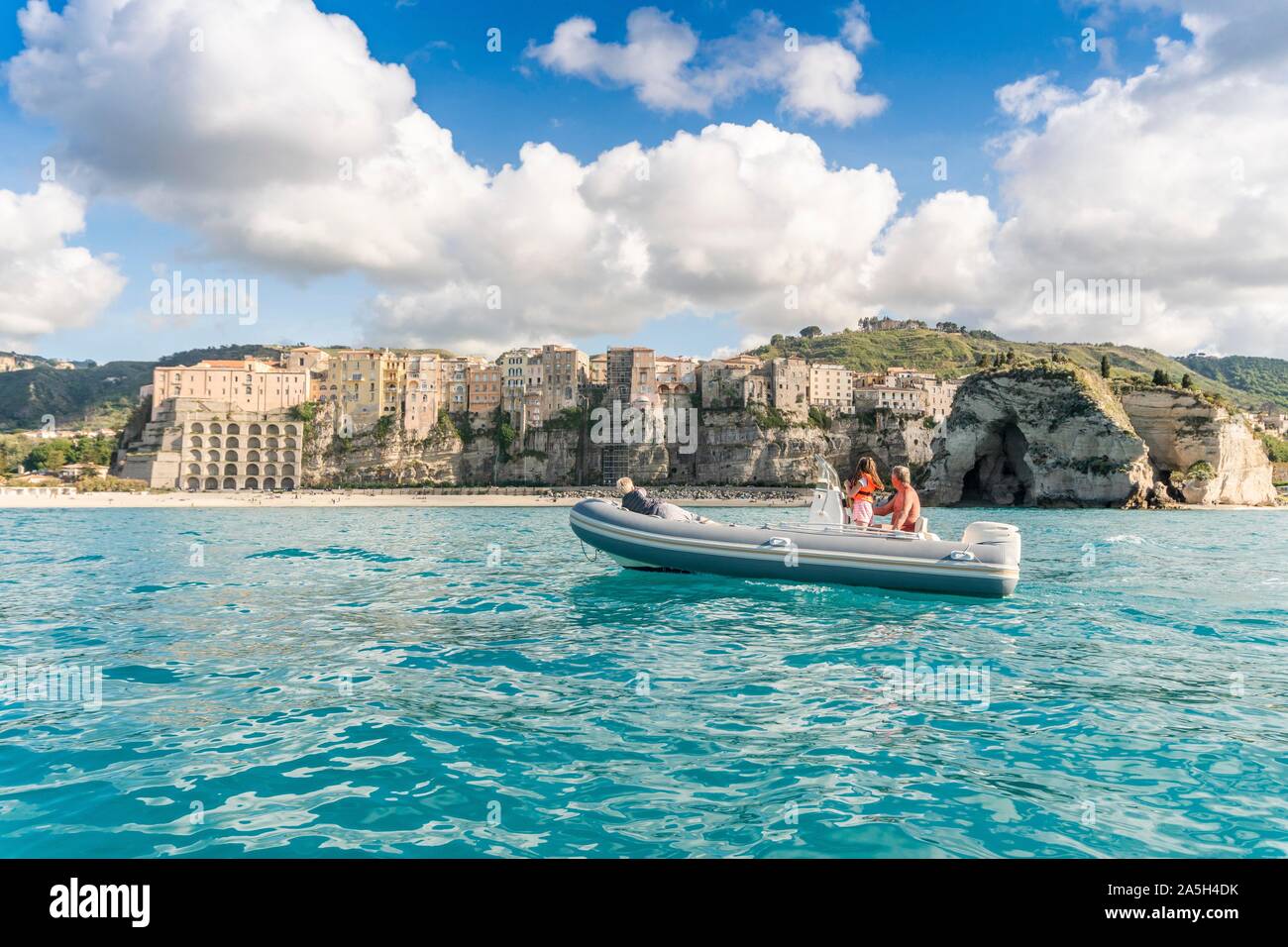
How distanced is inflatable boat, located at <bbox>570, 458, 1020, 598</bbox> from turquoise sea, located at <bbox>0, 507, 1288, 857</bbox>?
52 centimetres

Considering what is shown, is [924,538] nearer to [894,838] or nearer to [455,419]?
[894,838]

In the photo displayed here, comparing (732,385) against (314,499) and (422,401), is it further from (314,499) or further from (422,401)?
(314,499)

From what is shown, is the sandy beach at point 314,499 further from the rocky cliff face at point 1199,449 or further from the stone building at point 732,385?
the rocky cliff face at point 1199,449

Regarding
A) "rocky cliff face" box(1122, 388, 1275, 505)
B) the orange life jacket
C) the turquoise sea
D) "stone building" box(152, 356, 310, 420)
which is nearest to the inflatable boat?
the orange life jacket

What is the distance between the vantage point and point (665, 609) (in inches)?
479

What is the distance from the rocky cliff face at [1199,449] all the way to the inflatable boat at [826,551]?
66.0m

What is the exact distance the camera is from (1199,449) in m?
65.7

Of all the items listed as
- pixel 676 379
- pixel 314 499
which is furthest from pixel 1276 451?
pixel 314 499

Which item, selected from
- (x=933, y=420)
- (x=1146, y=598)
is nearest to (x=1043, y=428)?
(x=933, y=420)

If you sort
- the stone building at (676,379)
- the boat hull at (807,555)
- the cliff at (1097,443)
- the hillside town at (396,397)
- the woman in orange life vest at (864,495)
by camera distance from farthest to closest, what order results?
1. the stone building at (676,379)
2. the hillside town at (396,397)
3. the cliff at (1097,443)
4. the woman in orange life vest at (864,495)
5. the boat hull at (807,555)

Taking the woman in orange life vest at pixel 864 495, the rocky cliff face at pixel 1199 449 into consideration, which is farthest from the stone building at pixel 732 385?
the woman in orange life vest at pixel 864 495

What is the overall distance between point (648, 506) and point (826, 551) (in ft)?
12.1

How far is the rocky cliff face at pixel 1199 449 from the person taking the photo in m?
65.0

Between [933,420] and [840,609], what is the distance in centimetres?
8982
